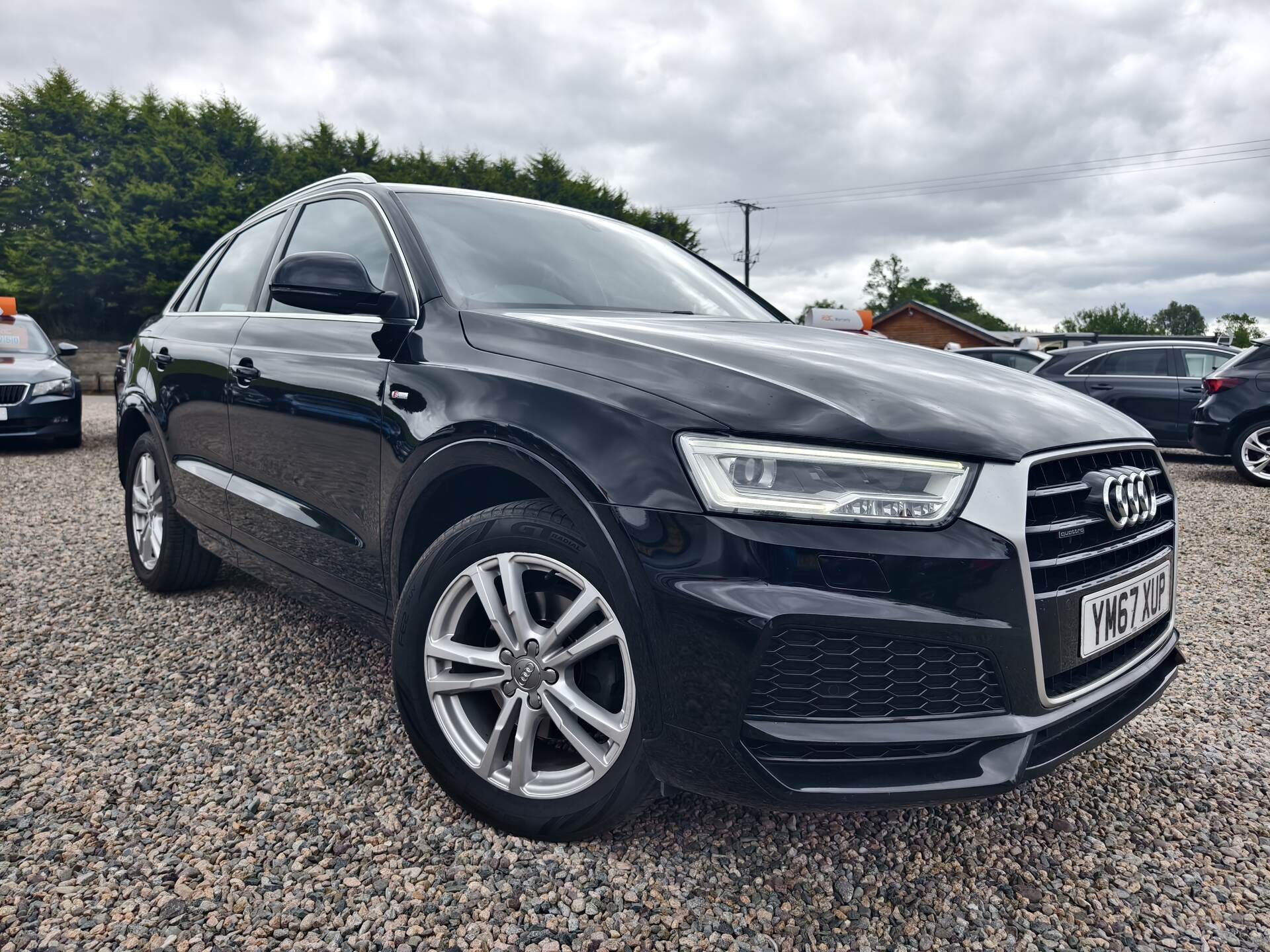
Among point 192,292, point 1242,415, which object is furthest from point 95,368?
point 1242,415

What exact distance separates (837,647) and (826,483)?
0.99ft

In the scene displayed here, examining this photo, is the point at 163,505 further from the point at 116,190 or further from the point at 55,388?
the point at 116,190

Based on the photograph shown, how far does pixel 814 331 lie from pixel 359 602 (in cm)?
156

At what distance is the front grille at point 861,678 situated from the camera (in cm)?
157

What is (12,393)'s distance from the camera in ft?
30.1

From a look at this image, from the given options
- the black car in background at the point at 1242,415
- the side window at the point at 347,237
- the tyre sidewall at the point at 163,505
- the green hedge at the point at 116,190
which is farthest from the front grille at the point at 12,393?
the green hedge at the point at 116,190

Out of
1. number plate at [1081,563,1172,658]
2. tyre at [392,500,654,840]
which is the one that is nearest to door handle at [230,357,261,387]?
tyre at [392,500,654,840]

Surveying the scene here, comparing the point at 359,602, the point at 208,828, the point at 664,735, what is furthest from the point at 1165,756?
the point at 208,828

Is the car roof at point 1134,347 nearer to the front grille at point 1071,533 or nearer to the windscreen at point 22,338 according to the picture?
the front grille at point 1071,533

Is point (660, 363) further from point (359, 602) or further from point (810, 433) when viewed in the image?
point (359, 602)

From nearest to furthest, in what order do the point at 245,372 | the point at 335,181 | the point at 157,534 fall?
the point at 245,372 → the point at 335,181 → the point at 157,534

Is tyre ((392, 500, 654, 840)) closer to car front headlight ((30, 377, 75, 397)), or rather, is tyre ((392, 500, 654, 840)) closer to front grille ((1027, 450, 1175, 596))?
front grille ((1027, 450, 1175, 596))

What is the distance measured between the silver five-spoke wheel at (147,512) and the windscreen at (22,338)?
23.1 feet

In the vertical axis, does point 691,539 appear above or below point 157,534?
above
